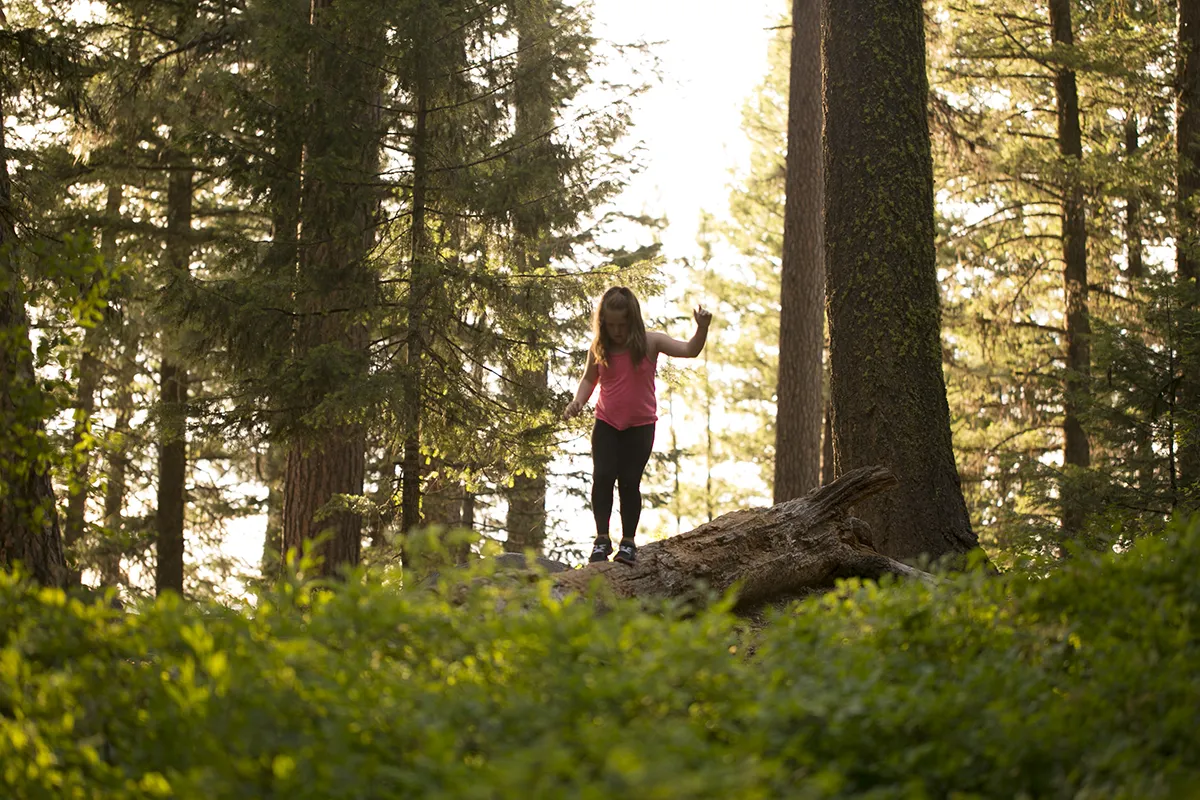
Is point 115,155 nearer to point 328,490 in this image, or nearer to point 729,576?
point 328,490

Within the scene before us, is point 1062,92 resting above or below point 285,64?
above

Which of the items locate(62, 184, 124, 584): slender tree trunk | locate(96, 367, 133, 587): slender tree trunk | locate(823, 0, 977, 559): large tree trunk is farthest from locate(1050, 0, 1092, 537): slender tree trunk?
locate(96, 367, 133, 587): slender tree trunk

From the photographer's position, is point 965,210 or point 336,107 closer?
point 336,107

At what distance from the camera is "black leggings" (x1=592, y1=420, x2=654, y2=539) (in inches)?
275

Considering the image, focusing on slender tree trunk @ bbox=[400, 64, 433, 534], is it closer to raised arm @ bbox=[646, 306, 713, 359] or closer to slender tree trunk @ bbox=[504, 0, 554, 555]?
slender tree trunk @ bbox=[504, 0, 554, 555]

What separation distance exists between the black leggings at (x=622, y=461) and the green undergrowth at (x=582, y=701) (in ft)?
10.8

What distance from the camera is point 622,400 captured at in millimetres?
6977

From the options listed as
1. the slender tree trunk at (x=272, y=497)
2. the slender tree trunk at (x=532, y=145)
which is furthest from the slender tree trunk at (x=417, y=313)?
the slender tree trunk at (x=272, y=497)

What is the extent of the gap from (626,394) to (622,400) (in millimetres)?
48

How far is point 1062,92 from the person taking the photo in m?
15.2

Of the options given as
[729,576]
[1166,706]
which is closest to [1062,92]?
[729,576]

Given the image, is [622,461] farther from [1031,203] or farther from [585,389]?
[1031,203]

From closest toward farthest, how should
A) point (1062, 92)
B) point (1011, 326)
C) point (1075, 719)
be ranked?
point (1075, 719), point (1062, 92), point (1011, 326)

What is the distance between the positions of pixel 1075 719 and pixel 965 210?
16463 millimetres
